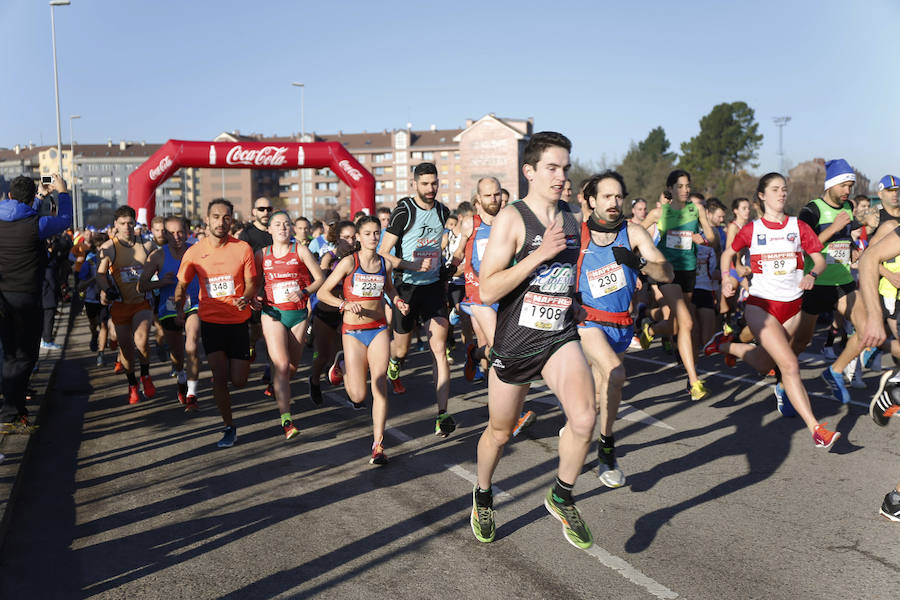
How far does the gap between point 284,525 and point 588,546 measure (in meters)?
1.89

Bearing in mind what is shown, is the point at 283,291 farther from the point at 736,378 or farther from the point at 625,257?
the point at 736,378

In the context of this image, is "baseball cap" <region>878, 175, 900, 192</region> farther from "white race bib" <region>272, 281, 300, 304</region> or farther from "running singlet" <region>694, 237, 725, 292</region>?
"white race bib" <region>272, 281, 300, 304</region>

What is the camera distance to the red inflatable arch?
20375 mm

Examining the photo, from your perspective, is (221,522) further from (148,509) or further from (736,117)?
(736,117)

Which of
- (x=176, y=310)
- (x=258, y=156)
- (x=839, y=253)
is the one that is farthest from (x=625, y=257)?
(x=258, y=156)

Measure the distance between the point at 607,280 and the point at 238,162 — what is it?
1781 cm

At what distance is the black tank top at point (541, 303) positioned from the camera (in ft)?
13.8

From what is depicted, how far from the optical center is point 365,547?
14.8 ft

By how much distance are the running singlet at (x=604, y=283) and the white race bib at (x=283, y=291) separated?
2975 mm

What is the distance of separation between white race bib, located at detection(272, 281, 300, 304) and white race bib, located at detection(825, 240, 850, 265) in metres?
5.54

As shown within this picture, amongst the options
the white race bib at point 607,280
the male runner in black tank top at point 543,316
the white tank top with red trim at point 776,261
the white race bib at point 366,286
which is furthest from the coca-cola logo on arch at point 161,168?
the male runner in black tank top at point 543,316

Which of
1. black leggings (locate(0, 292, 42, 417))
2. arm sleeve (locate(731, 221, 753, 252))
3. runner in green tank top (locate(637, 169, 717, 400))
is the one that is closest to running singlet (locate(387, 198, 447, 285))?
runner in green tank top (locate(637, 169, 717, 400))

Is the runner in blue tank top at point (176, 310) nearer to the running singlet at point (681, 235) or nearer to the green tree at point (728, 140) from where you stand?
the running singlet at point (681, 235)

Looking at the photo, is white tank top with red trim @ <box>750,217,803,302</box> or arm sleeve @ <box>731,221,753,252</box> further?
arm sleeve @ <box>731,221,753,252</box>
